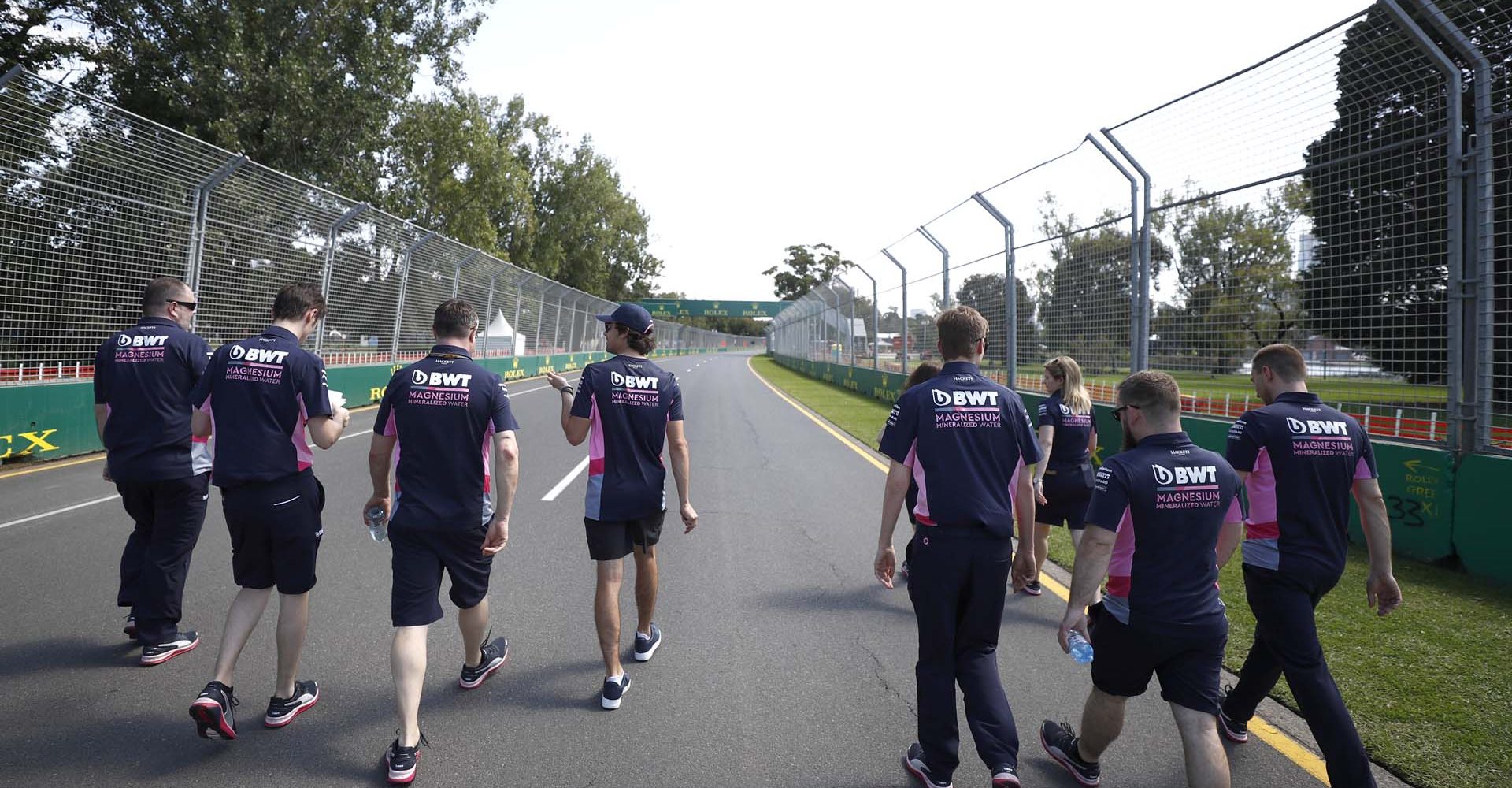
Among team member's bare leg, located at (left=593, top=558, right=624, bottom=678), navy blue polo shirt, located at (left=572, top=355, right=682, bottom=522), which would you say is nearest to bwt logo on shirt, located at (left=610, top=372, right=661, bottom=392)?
navy blue polo shirt, located at (left=572, top=355, right=682, bottom=522)

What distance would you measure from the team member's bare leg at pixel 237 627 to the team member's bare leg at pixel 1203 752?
137 inches

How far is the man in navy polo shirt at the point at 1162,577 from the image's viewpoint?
2.63 m

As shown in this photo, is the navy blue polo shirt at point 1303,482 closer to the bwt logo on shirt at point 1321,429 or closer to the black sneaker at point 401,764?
the bwt logo on shirt at point 1321,429

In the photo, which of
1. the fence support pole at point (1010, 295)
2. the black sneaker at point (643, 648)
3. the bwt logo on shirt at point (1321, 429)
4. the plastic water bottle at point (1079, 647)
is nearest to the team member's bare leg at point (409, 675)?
the black sneaker at point (643, 648)

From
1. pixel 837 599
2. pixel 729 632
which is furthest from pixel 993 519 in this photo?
pixel 837 599

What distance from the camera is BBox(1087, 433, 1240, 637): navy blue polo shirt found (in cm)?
266

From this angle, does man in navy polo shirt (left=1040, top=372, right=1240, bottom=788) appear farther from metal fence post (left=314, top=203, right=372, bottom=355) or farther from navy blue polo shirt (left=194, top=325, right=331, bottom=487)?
metal fence post (left=314, top=203, right=372, bottom=355)

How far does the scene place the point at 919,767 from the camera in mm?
2965

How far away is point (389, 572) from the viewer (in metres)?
5.37

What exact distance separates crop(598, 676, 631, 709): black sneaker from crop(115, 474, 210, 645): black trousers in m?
2.23

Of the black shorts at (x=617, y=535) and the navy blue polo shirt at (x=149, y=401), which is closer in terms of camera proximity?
the black shorts at (x=617, y=535)

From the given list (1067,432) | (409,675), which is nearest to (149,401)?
(409,675)

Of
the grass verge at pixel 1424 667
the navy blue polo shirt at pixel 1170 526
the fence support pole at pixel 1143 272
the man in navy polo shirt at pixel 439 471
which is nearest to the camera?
the navy blue polo shirt at pixel 1170 526

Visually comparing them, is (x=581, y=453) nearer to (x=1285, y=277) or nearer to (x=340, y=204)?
(x=1285, y=277)
